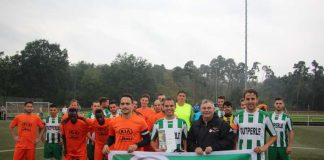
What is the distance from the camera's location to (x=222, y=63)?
144 m

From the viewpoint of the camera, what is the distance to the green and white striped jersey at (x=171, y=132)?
23.5 ft

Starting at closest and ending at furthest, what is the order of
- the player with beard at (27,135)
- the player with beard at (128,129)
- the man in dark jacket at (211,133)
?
the man in dark jacket at (211,133) → the player with beard at (128,129) → the player with beard at (27,135)

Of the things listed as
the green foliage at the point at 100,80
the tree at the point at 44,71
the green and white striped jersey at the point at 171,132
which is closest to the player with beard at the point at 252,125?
the green and white striped jersey at the point at 171,132

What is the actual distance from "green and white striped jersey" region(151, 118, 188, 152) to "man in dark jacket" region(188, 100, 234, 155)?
1.14 meters

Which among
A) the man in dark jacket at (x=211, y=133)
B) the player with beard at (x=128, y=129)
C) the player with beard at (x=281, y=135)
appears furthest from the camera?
the player with beard at (x=281, y=135)

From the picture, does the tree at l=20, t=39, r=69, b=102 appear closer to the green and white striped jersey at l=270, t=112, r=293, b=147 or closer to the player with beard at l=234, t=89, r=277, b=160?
the green and white striped jersey at l=270, t=112, r=293, b=147

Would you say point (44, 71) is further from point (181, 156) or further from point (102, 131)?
point (181, 156)

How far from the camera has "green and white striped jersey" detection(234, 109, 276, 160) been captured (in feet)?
22.2

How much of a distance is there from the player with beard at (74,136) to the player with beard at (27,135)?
1580 millimetres

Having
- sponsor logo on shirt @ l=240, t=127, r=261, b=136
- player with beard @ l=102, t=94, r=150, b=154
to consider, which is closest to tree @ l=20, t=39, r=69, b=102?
player with beard @ l=102, t=94, r=150, b=154

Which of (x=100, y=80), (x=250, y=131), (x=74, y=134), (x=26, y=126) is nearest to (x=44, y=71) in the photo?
(x=100, y=80)

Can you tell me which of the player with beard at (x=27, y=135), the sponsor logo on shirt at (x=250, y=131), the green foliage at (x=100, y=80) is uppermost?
the green foliage at (x=100, y=80)

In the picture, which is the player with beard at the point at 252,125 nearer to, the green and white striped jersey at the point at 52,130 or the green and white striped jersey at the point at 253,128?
the green and white striped jersey at the point at 253,128

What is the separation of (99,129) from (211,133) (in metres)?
3.98
